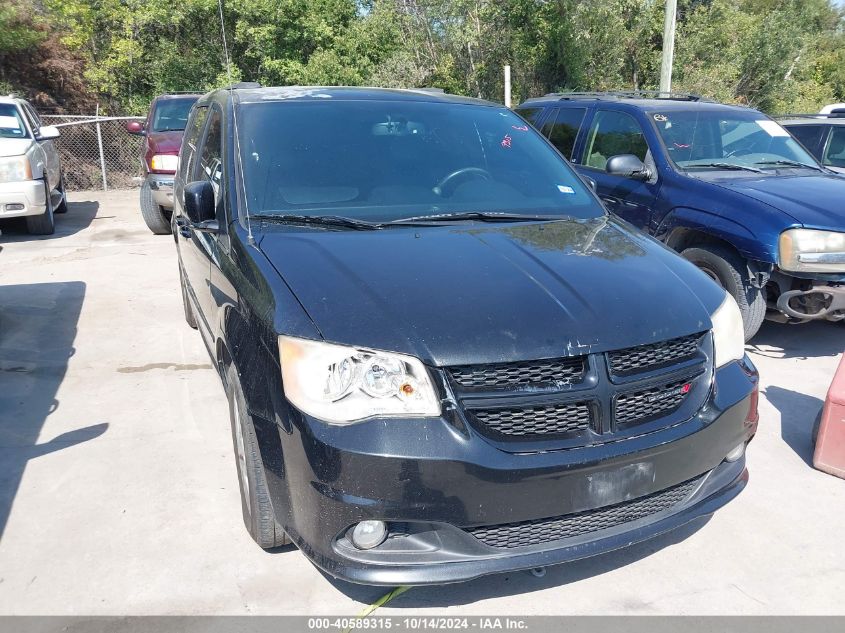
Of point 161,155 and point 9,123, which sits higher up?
point 9,123

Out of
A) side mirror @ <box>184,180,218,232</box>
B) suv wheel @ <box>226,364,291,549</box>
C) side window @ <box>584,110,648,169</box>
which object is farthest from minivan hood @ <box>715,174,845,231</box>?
suv wheel @ <box>226,364,291,549</box>

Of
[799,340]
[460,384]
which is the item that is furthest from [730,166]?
[460,384]

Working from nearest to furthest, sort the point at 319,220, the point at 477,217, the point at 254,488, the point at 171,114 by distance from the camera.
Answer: the point at 254,488, the point at 319,220, the point at 477,217, the point at 171,114

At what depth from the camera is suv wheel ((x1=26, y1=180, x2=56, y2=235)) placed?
1008 centimetres

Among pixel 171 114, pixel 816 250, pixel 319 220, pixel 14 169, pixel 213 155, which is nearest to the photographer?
pixel 319 220

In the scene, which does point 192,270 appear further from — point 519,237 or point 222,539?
point 519,237

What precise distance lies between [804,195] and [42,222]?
30.6 ft

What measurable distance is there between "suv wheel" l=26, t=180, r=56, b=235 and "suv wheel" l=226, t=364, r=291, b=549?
8.42 m

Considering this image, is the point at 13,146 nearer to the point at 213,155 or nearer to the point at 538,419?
the point at 213,155

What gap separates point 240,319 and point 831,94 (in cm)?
3372

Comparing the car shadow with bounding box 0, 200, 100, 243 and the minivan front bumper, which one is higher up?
the minivan front bumper

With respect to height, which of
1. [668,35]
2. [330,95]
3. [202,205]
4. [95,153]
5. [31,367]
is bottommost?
[31,367]

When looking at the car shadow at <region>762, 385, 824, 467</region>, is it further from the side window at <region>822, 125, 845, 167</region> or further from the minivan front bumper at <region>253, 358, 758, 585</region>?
the side window at <region>822, 125, 845, 167</region>

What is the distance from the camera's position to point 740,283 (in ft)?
17.1
